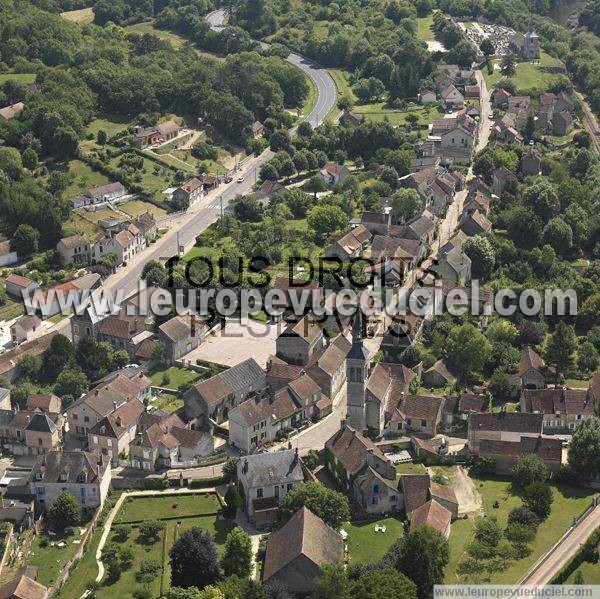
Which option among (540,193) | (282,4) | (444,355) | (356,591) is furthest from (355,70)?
(356,591)

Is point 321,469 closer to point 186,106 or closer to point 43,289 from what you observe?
point 43,289

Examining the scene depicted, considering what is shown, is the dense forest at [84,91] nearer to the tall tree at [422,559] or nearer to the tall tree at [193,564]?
the tall tree at [193,564]

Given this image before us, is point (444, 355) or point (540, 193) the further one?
point (540, 193)

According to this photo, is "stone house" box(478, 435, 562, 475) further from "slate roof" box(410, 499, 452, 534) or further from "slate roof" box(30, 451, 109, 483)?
"slate roof" box(30, 451, 109, 483)

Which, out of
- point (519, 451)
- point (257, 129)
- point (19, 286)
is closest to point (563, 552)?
point (519, 451)

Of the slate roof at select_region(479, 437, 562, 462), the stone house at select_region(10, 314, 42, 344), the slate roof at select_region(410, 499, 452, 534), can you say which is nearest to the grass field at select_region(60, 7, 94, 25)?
the stone house at select_region(10, 314, 42, 344)
